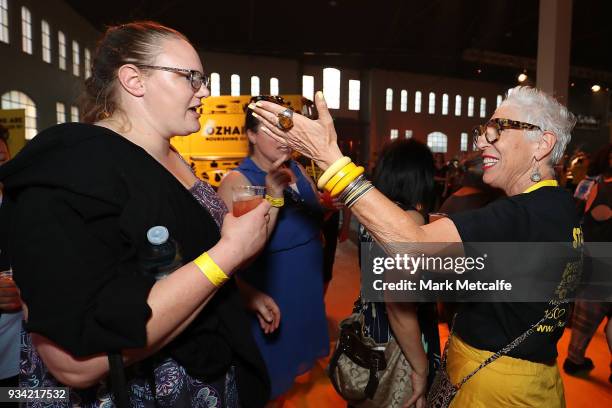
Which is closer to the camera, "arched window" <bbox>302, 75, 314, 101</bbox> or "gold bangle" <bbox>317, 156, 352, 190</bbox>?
"gold bangle" <bbox>317, 156, 352, 190</bbox>

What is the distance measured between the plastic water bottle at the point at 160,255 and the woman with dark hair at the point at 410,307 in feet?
3.08

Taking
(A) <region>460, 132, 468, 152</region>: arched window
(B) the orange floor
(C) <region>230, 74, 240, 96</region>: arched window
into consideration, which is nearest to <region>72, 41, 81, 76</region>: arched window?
(C) <region>230, 74, 240, 96</region>: arched window

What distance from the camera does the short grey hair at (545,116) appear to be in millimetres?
1516

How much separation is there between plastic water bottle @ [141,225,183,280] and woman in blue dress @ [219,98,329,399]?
0.98 meters

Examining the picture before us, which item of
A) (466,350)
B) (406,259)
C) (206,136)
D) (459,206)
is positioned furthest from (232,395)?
(206,136)

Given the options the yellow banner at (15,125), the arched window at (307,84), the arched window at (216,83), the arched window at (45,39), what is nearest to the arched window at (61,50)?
the arched window at (45,39)

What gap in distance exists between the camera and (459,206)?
3268 mm

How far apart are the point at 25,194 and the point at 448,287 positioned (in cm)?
136

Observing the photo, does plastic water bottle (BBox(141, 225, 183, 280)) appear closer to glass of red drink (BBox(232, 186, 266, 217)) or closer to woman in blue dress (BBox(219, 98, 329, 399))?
glass of red drink (BBox(232, 186, 266, 217))

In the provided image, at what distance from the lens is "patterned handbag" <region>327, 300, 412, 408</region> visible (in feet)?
5.98

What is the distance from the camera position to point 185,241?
1.15 m

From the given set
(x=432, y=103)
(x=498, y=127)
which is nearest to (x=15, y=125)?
Answer: (x=498, y=127)

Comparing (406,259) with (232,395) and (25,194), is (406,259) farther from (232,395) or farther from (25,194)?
(25,194)

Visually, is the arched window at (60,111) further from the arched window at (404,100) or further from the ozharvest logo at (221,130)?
the arched window at (404,100)
